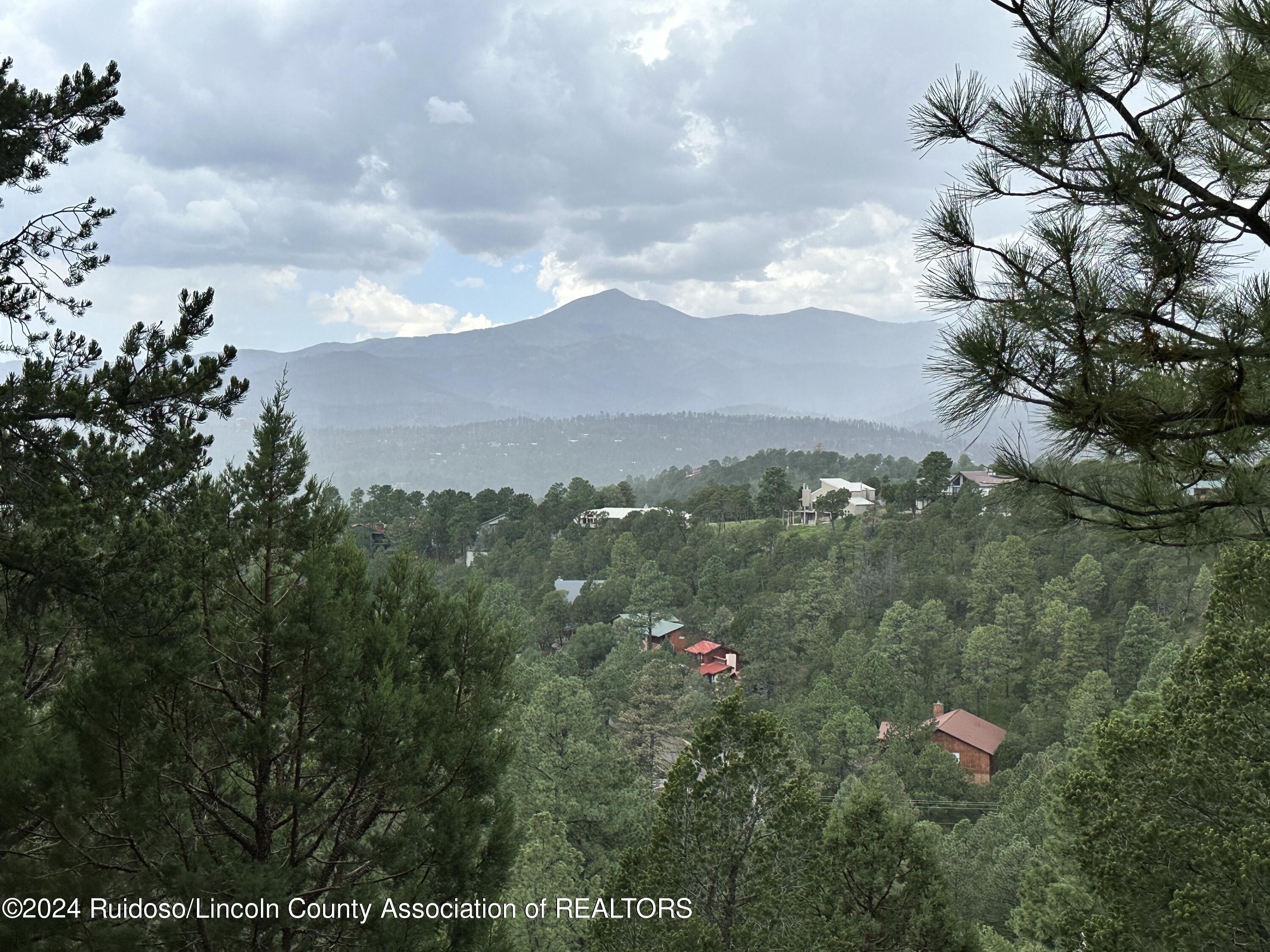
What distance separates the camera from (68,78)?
375 cm

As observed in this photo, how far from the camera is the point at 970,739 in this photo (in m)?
21.1

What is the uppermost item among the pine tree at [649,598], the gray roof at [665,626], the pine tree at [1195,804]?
the pine tree at [1195,804]

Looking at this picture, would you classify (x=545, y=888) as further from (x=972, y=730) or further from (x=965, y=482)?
(x=965, y=482)

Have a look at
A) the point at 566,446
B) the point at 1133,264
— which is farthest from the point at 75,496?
the point at 566,446

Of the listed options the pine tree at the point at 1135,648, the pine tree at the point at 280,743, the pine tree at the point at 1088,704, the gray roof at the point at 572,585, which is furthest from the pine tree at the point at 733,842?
the gray roof at the point at 572,585

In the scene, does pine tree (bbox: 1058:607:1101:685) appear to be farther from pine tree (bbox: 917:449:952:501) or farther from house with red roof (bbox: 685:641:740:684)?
pine tree (bbox: 917:449:952:501)

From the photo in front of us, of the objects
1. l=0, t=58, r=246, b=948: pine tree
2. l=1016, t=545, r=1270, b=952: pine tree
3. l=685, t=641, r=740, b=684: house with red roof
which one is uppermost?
l=0, t=58, r=246, b=948: pine tree

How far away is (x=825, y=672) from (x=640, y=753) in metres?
8.53

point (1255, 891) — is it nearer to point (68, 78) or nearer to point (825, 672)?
point (68, 78)

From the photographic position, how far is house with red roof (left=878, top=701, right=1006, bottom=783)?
67.8 ft

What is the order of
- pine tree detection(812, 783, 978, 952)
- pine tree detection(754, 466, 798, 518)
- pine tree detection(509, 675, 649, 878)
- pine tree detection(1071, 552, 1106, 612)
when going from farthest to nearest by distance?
pine tree detection(754, 466, 798, 518) < pine tree detection(1071, 552, 1106, 612) < pine tree detection(509, 675, 649, 878) < pine tree detection(812, 783, 978, 952)

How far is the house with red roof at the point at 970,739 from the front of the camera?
67.8ft

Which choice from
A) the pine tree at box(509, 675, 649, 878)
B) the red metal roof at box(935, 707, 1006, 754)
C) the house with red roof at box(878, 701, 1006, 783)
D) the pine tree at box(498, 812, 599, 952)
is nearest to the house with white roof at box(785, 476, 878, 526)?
the red metal roof at box(935, 707, 1006, 754)

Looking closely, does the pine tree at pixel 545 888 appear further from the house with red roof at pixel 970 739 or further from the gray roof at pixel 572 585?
the gray roof at pixel 572 585
